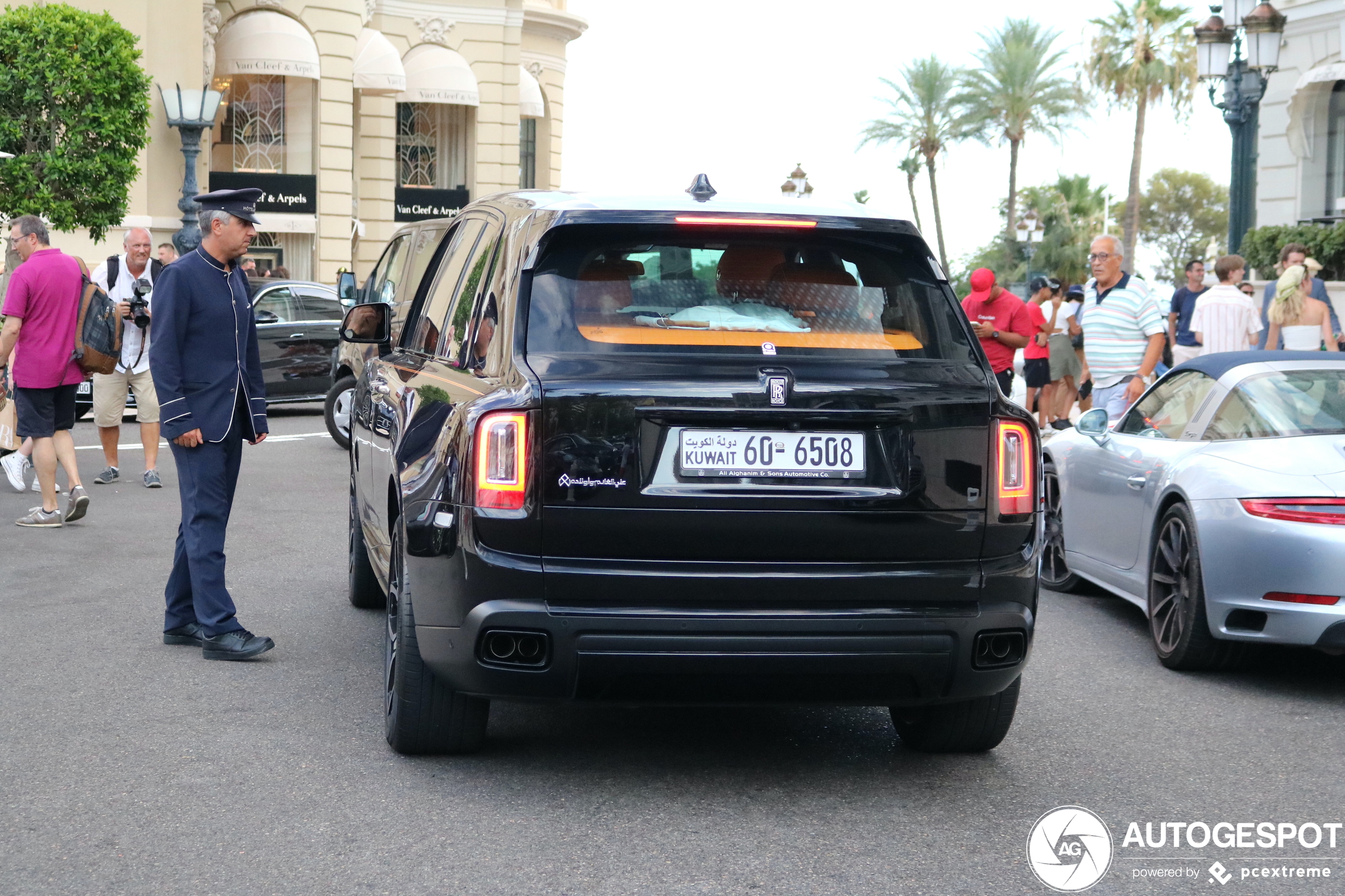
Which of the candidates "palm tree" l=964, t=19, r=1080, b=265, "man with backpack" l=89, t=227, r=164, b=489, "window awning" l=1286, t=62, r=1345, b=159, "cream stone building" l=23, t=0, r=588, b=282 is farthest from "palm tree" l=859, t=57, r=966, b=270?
"man with backpack" l=89, t=227, r=164, b=489

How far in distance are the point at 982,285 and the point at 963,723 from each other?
30.1ft

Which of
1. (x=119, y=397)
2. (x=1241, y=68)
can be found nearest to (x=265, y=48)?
(x=1241, y=68)

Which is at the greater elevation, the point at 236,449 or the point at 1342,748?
the point at 236,449

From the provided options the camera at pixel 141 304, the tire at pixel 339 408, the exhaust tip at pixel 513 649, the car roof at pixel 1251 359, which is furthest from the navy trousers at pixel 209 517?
the tire at pixel 339 408

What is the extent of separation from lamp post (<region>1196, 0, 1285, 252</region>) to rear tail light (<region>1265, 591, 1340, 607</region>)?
494 inches

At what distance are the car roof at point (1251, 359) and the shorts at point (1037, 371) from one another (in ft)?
32.3

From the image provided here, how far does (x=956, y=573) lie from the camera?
4.54 m

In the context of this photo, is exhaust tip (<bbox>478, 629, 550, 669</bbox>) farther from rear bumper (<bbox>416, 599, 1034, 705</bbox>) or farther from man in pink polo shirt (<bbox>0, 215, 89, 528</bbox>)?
man in pink polo shirt (<bbox>0, 215, 89, 528</bbox>)

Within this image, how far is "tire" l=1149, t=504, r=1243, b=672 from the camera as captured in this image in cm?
653

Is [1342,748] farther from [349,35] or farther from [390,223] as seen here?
[390,223]

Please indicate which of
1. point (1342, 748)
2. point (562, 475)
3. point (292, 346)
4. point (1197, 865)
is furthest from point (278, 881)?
point (292, 346)

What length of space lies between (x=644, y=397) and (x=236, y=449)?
2.89 metres

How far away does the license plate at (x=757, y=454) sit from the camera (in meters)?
4.41

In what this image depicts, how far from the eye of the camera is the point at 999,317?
14.1 meters
